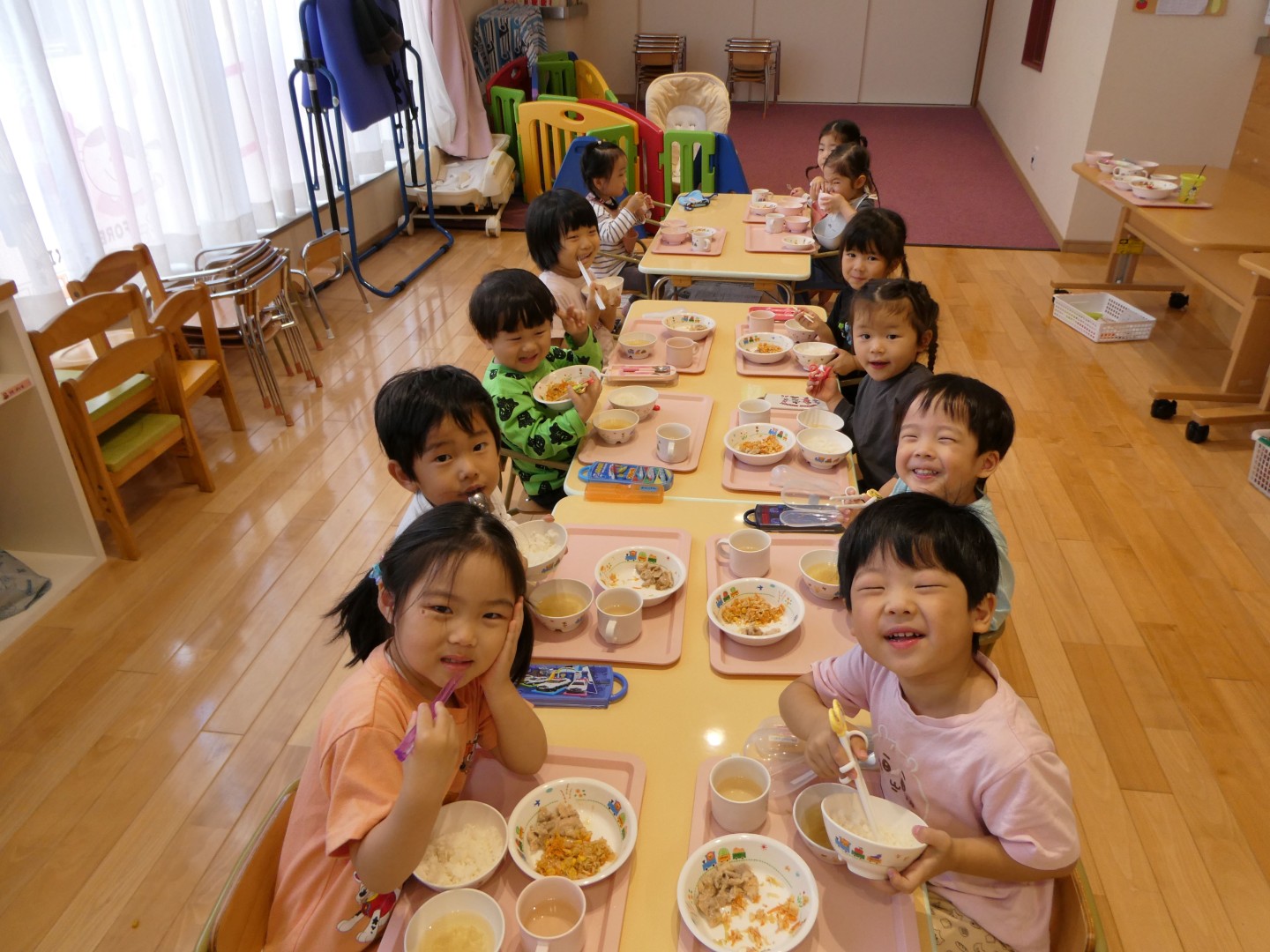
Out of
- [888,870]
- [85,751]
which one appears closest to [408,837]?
[888,870]

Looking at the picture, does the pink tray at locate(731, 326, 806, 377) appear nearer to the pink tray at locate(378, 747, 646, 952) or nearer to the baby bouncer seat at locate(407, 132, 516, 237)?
the pink tray at locate(378, 747, 646, 952)

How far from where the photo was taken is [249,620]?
8.41 ft

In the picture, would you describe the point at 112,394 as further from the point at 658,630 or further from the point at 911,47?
the point at 911,47

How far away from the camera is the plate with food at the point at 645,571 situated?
150 centimetres

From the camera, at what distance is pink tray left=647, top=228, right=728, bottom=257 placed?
10.8ft

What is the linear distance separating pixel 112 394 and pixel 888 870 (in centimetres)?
299

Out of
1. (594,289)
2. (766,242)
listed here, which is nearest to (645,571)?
(594,289)

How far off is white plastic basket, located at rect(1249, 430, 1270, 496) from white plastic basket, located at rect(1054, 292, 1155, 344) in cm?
130

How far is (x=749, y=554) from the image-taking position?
152cm

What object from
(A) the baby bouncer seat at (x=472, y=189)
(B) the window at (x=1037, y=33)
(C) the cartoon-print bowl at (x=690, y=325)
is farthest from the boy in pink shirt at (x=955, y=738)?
(B) the window at (x=1037, y=33)

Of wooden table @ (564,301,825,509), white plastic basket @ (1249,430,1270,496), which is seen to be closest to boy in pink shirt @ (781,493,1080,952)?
wooden table @ (564,301,825,509)

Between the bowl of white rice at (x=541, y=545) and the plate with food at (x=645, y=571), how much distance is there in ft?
0.28

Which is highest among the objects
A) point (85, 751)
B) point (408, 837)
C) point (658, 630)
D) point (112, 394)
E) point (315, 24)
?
point (315, 24)

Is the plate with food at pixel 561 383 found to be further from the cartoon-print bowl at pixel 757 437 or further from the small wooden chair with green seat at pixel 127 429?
the small wooden chair with green seat at pixel 127 429
